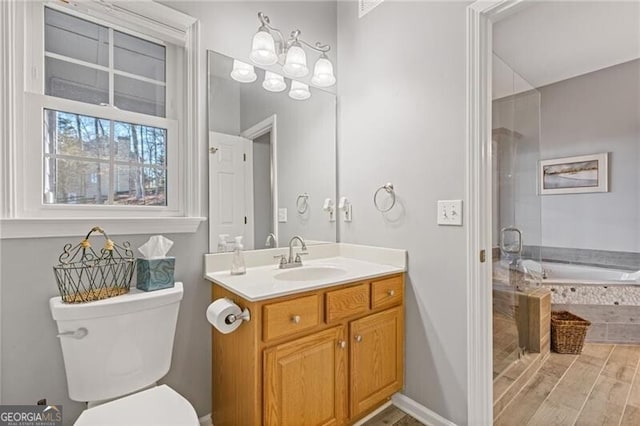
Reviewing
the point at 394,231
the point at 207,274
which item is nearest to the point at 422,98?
the point at 394,231

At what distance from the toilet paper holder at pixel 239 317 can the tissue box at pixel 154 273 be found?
1.09 feet

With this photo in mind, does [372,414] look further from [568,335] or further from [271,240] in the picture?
[568,335]

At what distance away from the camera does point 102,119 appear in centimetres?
139

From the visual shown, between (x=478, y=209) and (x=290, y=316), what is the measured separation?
0.99 meters

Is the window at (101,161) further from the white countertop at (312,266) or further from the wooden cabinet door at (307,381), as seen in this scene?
the wooden cabinet door at (307,381)

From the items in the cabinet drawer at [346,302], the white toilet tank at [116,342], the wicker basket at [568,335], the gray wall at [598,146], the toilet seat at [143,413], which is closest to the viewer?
the toilet seat at [143,413]

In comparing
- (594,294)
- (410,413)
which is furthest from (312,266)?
(594,294)

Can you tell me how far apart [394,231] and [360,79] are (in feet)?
3.37

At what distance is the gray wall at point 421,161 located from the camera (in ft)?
5.04

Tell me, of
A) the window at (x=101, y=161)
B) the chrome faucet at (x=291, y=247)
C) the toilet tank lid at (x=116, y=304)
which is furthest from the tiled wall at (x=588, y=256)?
the window at (x=101, y=161)

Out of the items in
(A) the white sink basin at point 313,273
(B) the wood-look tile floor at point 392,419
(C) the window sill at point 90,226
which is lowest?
(B) the wood-look tile floor at point 392,419

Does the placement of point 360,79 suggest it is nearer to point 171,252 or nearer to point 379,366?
point 171,252

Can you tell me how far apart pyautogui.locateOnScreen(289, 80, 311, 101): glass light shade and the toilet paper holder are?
54.4 inches

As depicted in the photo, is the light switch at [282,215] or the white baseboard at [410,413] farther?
the light switch at [282,215]
